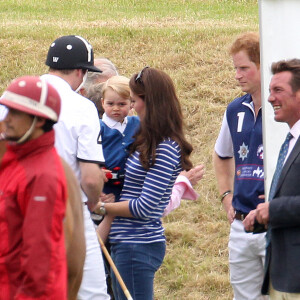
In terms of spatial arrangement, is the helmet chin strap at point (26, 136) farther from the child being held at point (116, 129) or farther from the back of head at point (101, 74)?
the back of head at point (101, 74)

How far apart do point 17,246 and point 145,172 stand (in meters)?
1.67

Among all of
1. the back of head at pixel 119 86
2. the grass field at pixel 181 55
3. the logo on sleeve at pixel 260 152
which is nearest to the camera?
the logo on sleeve at pixel 260 152

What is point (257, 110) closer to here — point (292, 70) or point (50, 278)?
point (292, 70)

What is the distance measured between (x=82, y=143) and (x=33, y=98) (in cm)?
123

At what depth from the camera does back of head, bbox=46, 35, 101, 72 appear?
529 centimetres

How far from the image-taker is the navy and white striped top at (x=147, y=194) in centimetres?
530

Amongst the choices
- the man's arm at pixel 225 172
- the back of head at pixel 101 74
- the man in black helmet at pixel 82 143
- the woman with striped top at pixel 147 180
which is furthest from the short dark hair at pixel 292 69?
→ the back of head at pixel 101 74

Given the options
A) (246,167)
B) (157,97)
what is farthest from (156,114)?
(246,167)

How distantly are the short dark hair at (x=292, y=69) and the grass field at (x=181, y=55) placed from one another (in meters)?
2.96

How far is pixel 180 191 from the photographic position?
19.6 ft

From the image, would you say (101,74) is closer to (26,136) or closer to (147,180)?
(147,180)

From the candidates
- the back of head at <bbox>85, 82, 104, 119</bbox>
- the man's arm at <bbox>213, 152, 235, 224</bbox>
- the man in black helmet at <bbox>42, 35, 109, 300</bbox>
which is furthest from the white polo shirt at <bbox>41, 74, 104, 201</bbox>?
the back of head at <bbox>85, 82, 104, 119</bbox>

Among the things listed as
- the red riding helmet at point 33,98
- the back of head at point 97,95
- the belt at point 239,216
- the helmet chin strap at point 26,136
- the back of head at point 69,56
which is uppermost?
the back of head at point 69,56

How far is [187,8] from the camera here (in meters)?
17.0
